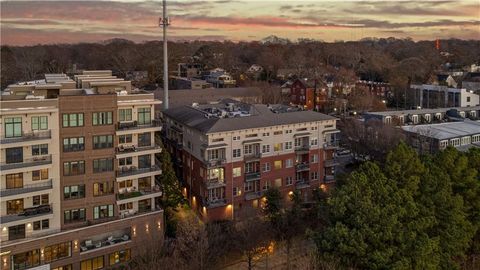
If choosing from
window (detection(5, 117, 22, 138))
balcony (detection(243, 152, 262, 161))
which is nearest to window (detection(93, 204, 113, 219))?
window (detection(5, 117, 22, 138))

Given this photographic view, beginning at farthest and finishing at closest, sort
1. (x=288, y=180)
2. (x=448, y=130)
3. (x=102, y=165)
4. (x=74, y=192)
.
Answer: (x=448, y=130)
(x=288, y=180)
(x=102, y=165)
(x=74, y=192)

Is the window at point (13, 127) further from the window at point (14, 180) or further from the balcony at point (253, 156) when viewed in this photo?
the balcony at point (253, 156)

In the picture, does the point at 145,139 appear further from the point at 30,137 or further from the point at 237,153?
the point at 237,153

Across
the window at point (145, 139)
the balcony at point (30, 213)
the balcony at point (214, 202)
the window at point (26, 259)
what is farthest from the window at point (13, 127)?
the balcony at point (214, 202)

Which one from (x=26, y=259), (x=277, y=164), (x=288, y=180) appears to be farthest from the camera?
(x=288, y=180)

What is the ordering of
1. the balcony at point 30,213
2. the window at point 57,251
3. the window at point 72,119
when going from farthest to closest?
the window at point 72,119, the window at point 57,251, the balcony at point 30,213

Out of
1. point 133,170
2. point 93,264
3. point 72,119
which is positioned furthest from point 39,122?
point 93,264

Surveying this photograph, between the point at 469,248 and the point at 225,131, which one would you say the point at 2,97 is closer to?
the point at 225,131

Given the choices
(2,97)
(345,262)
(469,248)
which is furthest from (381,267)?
(2,97)
